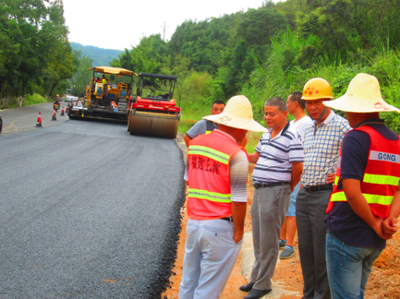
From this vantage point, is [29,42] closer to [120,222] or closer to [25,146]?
[25,146]

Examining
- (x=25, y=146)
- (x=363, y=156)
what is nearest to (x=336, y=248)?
(x=363, y=156)

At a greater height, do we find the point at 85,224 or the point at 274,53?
the point at 274,53

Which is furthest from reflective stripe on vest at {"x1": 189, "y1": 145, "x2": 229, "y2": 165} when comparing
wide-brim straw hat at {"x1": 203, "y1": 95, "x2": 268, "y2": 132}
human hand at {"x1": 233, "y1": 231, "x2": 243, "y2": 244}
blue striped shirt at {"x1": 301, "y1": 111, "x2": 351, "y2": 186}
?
blue striped shirt at {"x1": 301, "y1": 111, "x2": 351, "y2": 186}

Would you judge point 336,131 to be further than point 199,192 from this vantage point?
Yes

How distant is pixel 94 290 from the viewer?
3.27 meters

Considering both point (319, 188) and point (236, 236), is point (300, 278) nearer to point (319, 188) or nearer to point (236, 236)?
point (319, 188)

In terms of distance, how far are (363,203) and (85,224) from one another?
375cm

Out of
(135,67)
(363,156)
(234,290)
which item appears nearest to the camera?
(363,156)

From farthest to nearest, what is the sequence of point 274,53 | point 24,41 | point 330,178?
point 24,41, point 274,53, point 330,178

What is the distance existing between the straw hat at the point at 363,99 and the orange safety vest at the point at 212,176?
73 centimetres

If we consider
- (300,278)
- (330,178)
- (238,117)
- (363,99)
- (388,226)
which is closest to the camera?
(388,226)

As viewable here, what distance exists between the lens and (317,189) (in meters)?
3.03

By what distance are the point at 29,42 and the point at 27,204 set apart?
30.6 meters

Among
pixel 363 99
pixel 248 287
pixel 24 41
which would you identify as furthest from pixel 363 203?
pixel 24 41
